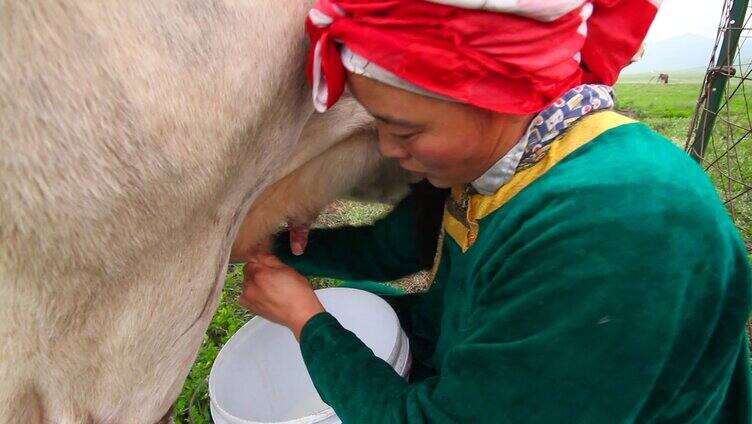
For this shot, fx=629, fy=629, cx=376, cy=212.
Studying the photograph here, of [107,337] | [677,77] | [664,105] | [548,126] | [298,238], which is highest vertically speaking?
[548,126]

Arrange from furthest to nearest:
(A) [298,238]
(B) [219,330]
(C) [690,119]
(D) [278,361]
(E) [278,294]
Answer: (C) [690,119] → (B) [219,330] → (D) [278,361] → (A) [298,238] → (E) [278,294]

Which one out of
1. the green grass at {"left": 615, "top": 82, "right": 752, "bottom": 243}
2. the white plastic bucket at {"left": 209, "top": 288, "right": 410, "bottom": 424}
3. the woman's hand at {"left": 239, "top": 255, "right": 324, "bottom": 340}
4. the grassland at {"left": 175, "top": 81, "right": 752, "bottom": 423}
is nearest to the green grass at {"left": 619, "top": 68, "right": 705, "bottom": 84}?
the green grass at {"left": 615, "top": 82, "right": 752, "bottom": 243}

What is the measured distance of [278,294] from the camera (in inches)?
41.5

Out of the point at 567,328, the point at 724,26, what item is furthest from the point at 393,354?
the point at 724,26

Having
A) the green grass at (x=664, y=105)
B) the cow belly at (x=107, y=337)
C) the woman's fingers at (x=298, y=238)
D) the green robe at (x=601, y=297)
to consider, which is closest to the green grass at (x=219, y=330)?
the woman's fingers at (x=298, y=238)

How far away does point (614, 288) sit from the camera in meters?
0.67

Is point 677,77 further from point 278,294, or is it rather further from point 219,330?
point 278,294

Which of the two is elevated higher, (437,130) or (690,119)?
(437,130)

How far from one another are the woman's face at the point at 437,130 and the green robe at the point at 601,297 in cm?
6

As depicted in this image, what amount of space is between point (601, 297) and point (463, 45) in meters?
0.30

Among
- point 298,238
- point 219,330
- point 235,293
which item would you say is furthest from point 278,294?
point 235,293

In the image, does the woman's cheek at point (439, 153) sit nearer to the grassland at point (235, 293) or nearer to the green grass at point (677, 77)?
the grassland at point (235, 293)

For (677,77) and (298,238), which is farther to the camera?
(677,77)

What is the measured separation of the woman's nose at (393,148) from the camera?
802mm
